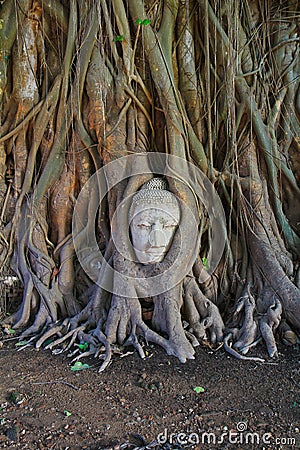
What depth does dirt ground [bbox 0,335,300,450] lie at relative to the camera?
194 cm

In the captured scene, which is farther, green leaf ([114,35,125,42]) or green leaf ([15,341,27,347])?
green leaf ([114,35,125,42])

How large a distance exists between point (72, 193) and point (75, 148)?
40cm

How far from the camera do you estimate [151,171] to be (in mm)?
3328

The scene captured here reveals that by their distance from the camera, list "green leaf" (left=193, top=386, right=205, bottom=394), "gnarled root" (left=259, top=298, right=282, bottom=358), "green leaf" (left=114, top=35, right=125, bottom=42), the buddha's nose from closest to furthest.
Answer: "green leaf" (left=193, top=386, right=205, bottom=394) < "gnarled root" (left=259, top=298, right=282, bottom=358) < the buddha's nose < "green leaf" (left=114, top=35, right=125, bottom=42)

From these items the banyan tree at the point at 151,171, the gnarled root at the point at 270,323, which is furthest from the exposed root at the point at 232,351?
the gnarled root at the point at 270,323

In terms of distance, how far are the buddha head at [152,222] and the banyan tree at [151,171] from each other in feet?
0.04

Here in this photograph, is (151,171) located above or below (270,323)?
above

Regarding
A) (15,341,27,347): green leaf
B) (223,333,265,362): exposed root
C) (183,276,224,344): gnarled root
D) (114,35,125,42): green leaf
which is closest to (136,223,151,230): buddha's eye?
(183,276,224,344): gnarled root

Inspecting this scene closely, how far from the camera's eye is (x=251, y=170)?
3475 millimetres

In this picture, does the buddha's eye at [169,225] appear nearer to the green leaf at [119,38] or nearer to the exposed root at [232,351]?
the exposed root at [232,351]

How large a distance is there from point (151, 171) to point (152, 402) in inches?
70.2

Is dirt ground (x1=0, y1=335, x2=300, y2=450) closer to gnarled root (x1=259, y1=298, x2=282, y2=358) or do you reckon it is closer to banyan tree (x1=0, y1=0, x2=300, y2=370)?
gnarled root (x1=259, y1=298, x2=282, y2=358)

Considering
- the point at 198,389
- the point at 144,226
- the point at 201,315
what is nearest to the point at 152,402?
the point at 198,389

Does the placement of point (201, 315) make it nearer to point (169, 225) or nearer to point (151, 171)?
point (169, 225)
